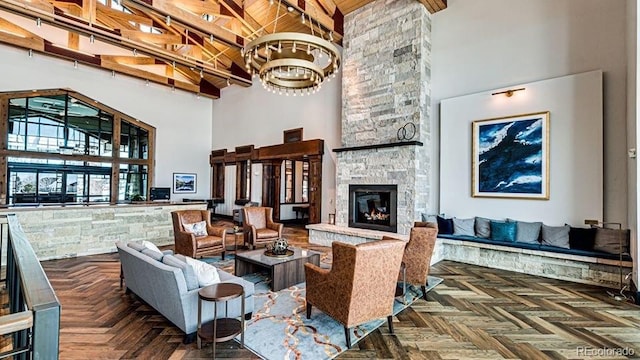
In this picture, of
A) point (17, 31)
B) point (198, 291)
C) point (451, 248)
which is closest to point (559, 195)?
point (451, 248)

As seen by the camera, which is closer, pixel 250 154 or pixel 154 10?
pixel 154 10

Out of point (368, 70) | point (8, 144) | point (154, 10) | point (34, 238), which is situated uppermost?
point (154, 10)

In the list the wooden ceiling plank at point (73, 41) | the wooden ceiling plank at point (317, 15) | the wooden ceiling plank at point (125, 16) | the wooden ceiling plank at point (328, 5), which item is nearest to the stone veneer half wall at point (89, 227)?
the wooden ceiling plank at point (125, 16)

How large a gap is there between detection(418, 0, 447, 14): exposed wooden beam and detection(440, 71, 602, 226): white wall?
6.61 ft

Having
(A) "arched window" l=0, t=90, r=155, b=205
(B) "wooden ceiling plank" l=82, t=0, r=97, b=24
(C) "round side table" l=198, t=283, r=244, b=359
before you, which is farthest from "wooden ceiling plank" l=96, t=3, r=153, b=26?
(C) "round side table" l=198, t=283, r=244, b=359

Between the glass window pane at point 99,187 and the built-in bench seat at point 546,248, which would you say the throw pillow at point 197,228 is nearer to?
the built-in bench seat at point 546,248

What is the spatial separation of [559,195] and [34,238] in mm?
8957

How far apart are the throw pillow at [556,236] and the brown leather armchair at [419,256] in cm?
242

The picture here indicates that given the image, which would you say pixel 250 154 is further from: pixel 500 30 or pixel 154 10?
pixel 500 30

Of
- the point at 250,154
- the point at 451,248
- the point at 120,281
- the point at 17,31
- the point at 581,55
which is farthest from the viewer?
the point at 250,154

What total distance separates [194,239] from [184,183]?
7262 millimetres

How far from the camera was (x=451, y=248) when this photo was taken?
5.78 m

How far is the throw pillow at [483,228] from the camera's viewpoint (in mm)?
5484

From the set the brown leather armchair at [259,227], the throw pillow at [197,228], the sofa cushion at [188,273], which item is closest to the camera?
the sofa cushion at [188,273]
